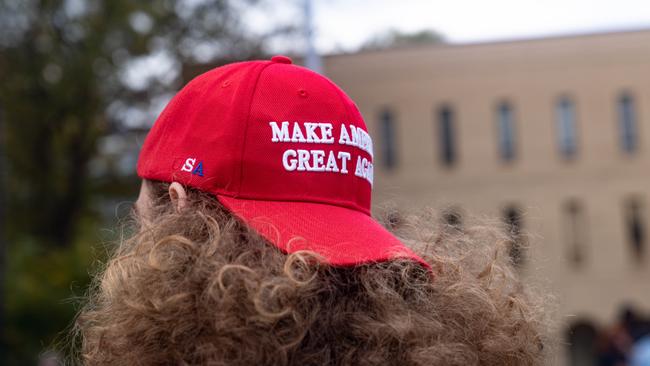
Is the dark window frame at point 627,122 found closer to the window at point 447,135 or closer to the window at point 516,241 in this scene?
A: the window at point 447,135

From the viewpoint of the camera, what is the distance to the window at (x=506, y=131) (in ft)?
116

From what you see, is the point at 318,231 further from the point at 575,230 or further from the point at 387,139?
the point at 387,139

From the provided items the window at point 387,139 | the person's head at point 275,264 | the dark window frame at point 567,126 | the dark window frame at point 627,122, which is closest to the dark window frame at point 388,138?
the window at point 387,139

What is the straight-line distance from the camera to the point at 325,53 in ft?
20.5

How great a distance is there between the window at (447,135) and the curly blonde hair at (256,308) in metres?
34.5

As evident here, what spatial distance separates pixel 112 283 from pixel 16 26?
21746 millimetres

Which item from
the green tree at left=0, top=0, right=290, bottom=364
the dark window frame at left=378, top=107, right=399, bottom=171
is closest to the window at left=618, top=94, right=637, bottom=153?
the dark window frame at left=378, top=107, right=399, bottom=171

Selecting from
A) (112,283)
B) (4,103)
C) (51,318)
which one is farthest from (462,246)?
(4,103)

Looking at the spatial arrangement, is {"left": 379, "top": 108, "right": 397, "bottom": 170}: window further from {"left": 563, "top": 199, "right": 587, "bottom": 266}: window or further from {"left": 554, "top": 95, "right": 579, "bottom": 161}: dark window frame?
{"left": 563, "top": 199, "right": 587, "bottom": 266}: window

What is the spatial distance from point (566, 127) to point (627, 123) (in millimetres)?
2015

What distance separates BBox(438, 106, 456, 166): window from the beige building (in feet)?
0.11

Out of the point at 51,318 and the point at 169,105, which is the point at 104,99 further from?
the point at 169,105

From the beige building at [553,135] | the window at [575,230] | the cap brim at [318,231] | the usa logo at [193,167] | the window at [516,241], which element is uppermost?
the usa logo at [193,167]

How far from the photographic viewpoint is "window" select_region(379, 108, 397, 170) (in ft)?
119
